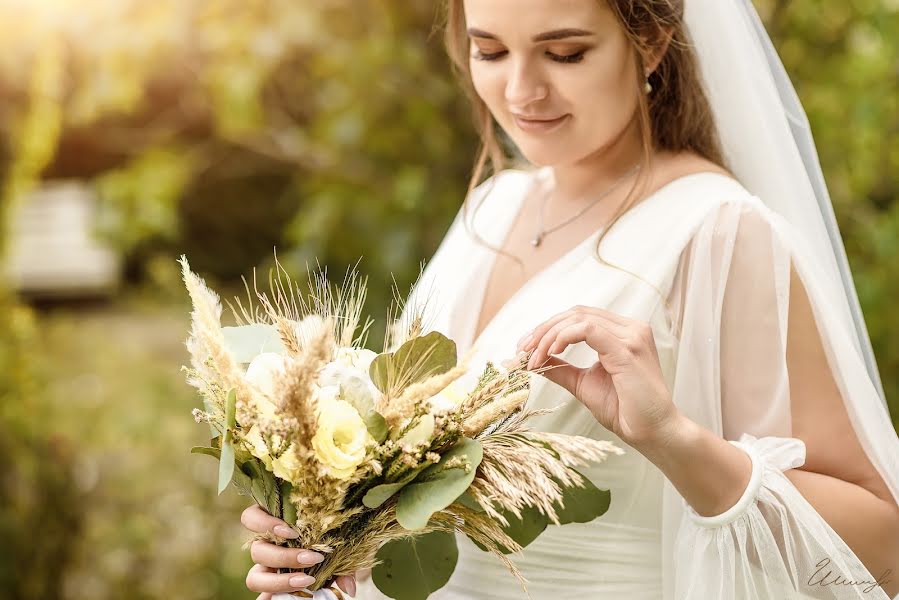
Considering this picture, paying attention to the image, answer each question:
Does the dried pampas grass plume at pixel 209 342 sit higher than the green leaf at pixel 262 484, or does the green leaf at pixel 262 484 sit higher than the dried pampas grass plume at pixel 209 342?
the dried pampas grass plume at pixel 209 342

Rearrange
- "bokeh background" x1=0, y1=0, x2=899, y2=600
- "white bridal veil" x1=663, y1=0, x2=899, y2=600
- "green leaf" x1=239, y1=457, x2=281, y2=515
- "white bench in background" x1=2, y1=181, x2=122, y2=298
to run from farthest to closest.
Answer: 1. "white bench in background" x1=2, y1=181, x2=122, y2=298
2. "bokeh background" x1=0, y1=0, x2=899, y2=600
3. "white bridal veil" x1=663, y1=0, x2=899, y2=600
4. "green leaf" x1=239, y1=457, x2=281, y2=515

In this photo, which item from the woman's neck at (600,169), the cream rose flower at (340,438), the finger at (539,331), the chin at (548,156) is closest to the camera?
the cream rose flower at (340,438)

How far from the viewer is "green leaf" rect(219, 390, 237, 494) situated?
126 centimetres

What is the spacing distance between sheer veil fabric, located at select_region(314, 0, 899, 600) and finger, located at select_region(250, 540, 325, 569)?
429 mm

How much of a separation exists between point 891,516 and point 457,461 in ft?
2.77

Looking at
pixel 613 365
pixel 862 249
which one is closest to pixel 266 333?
pixel 613 365

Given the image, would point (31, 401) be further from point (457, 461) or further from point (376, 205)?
point (457, 461)

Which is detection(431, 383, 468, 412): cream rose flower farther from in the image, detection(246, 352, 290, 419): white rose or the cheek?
the cheek

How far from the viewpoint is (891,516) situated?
1.67 metres

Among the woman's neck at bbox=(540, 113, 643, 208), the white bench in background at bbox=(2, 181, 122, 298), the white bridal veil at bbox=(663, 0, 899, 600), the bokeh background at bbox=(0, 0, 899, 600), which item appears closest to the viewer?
the white bridal veil at bbox=(663, 0, 899, 600)

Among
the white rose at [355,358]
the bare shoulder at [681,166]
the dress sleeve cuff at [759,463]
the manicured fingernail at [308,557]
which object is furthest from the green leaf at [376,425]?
the bare shoulder at [681,166]

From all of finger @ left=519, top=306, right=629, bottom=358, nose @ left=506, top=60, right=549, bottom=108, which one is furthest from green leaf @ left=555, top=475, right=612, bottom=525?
nose @ left=506, top=60, right=549, bottom=108

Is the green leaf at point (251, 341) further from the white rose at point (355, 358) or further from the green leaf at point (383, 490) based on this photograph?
the green leaf at point (383, 490)

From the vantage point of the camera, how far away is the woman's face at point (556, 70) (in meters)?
1.64
